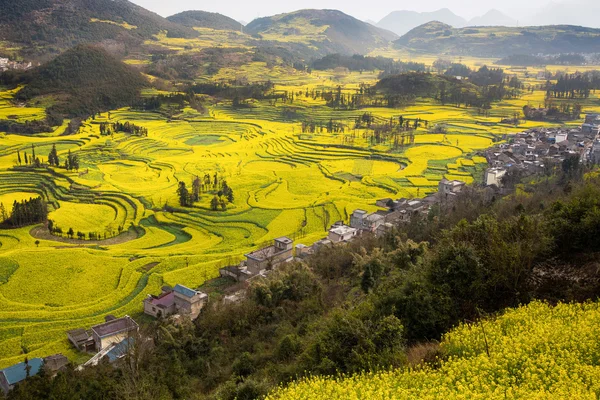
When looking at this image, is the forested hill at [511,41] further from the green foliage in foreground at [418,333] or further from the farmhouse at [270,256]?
the green foliage in foreground at [418,333]

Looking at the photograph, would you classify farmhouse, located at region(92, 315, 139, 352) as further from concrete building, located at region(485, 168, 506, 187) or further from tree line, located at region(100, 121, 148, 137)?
tree line, located at region(100, 121, 148, 137)

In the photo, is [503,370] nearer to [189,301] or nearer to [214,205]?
[189,301]

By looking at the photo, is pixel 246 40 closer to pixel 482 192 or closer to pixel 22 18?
pixel 22 18

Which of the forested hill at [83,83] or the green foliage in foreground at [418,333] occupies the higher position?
the forested hill at [83,83]

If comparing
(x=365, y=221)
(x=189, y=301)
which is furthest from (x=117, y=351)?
(x=365, y=221)

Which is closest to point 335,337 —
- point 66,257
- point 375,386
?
point 375,386

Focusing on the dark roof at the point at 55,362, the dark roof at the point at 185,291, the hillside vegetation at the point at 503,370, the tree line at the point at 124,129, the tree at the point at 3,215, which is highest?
the tree line at the point at 124,129

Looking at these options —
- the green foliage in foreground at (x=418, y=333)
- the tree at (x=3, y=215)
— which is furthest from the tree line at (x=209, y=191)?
the green foliage in foreground at (x=418, y=333)
